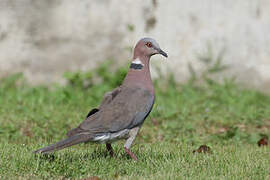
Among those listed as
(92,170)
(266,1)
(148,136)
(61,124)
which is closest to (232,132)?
(148,136)

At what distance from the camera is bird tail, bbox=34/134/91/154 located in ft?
14.9

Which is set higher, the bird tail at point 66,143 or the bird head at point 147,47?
the bird head at point 147,47

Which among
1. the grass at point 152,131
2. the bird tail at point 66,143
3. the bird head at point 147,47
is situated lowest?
the grass at point 152,131

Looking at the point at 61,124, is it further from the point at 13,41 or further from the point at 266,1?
the point at 266,1

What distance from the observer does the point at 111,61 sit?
9.35 meters

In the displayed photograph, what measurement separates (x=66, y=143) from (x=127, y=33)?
5.13 meters

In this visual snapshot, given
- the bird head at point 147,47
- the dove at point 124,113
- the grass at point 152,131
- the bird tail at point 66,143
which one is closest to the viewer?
the bird tail at point 66,143

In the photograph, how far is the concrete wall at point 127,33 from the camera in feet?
30.5

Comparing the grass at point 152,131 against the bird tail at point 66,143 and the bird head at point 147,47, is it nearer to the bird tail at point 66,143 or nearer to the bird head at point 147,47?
the bird tail at point 66,143

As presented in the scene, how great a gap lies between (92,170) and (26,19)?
522 cm

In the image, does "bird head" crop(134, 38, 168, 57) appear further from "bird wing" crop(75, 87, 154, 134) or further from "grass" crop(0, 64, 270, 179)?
"grass" crop(0, 64, 270, 179)

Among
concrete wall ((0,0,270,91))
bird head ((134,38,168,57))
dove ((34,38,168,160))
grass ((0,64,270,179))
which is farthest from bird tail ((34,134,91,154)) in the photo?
concrete wall ((0,0,270,91))

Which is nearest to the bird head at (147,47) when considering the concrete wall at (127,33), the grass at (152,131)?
the grass at (152,131)

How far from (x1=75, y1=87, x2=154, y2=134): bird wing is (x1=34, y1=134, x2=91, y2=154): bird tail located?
75mm
